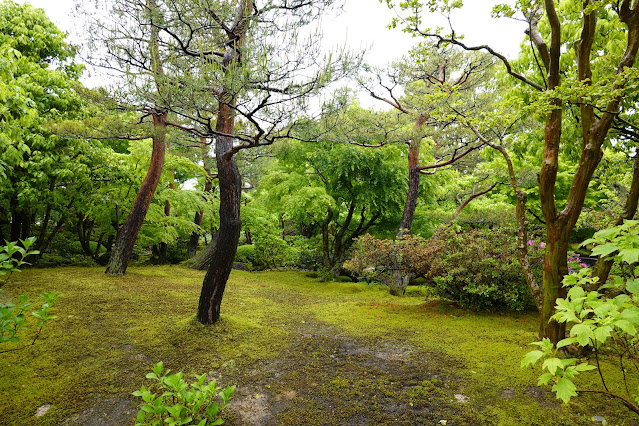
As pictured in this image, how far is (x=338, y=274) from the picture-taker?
36.1ft

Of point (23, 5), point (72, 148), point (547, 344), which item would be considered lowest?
point (547, 344)

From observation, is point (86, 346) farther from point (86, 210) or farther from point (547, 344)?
point (86, 210)

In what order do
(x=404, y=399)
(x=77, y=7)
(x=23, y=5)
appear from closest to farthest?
(x=404, y=399) → (x=77, y=7) → (x=23, y=5)

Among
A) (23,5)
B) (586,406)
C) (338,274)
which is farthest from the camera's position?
(338,274)

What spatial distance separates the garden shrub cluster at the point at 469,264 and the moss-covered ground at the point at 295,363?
0.98 ft

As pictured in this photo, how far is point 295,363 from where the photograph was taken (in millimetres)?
3584

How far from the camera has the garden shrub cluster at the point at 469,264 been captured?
5230 mm

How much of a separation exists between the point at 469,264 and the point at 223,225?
3841mm

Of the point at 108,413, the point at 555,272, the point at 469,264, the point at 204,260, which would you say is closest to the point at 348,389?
the point at 108,413

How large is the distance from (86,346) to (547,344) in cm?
416

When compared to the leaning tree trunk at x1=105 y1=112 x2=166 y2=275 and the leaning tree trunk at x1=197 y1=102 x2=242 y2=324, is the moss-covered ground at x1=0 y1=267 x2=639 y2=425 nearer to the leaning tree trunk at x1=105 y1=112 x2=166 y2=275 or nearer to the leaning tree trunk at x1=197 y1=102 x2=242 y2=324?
the leaning tree trunk at x1=197 y1=102 x2=242 y2=324

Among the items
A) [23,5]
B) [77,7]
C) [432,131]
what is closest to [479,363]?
[432,131]

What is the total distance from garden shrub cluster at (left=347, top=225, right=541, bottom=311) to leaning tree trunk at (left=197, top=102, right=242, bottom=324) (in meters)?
3.10

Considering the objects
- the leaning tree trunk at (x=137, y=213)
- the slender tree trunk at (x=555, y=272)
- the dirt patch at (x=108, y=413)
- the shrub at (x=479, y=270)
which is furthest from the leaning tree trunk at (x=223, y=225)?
the leaning tree trunk at (x=137, y=213)
